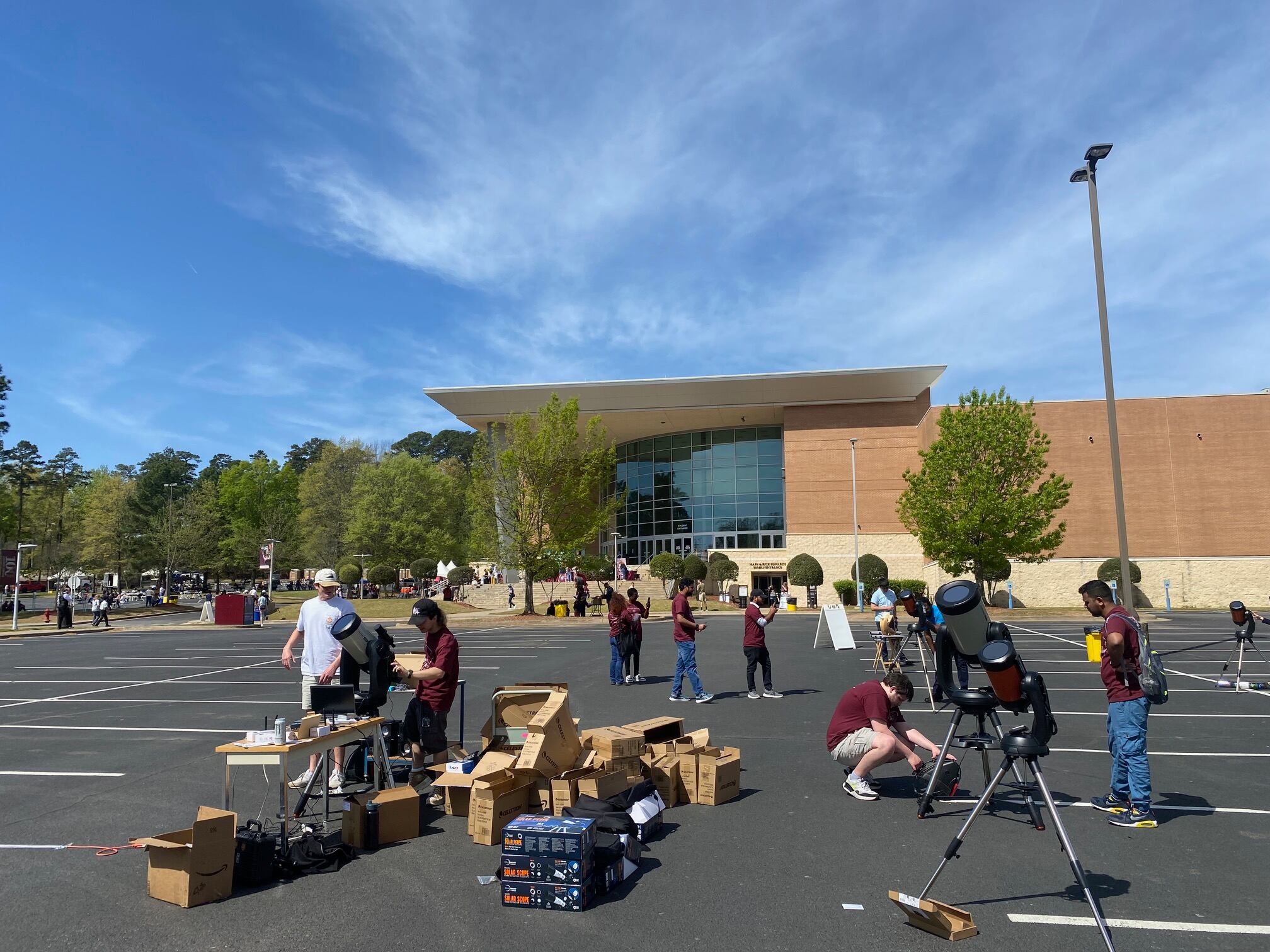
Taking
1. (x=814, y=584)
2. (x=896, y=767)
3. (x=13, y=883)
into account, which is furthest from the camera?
(x=814, y=584)

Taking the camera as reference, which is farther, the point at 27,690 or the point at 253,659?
the point at 253,659

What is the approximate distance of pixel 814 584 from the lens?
156ft

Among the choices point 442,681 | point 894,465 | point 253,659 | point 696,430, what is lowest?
point 253,659

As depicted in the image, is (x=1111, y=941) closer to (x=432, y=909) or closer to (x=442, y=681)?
(x=432, y=909)

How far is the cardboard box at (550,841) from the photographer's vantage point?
15.4 feet

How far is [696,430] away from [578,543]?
22.8m

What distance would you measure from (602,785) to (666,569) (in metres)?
43.7

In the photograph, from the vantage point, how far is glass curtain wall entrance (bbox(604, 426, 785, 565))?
5622 centimetres

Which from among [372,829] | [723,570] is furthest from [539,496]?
[372,829]

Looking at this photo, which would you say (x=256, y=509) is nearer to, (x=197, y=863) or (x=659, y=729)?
(x=659, y=729)

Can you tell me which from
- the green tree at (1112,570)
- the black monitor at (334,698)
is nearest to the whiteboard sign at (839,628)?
the black monitor at (334,698)

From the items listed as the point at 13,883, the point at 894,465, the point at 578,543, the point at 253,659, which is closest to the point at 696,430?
the point at 894,465

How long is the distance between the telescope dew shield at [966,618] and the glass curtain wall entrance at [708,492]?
164 ft

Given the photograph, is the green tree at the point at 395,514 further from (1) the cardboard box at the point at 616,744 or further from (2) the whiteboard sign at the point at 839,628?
(1) the cardboard box at the point at 616,744
